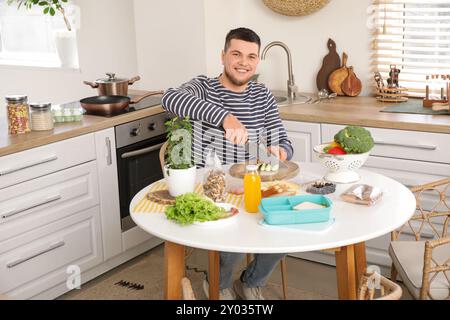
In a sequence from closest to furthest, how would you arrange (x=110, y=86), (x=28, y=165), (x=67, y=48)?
(x=28, y=165)
(x=110, y=86)
(x=67, y=48)

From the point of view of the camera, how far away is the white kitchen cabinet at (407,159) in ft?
10.7

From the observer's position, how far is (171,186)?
98.3 inches

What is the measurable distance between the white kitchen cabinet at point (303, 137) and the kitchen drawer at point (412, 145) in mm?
144

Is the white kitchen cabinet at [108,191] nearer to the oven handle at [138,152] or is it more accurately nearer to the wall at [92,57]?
the oven handle at [138,152]

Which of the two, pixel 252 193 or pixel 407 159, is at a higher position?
pixel 252 193

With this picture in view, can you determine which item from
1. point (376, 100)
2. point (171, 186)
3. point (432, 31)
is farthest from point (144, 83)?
point (171, 186)

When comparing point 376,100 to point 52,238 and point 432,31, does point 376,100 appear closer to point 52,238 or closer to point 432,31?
point 432,31

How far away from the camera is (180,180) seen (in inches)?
97.2

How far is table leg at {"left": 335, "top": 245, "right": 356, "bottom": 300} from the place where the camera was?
2.40 m

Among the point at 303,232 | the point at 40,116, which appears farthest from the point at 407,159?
the point at 40,116

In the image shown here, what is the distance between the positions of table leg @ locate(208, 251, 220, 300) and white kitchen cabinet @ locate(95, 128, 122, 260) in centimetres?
80

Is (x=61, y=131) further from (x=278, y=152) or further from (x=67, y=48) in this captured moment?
(x=67, y=48)

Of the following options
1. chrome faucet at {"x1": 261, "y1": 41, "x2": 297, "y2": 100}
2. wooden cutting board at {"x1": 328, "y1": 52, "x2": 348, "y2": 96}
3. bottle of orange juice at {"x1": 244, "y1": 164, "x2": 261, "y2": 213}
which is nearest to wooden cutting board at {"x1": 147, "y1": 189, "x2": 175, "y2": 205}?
bottle of orange juice at {"x1": 244, "y1": 164, "x2": 261, "y2": 213}

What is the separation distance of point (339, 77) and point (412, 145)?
0.93m
